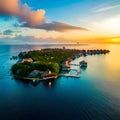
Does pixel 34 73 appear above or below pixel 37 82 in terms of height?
above

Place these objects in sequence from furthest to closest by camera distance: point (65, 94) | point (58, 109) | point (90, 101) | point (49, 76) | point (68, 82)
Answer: point (49, 76) < point (68, 82) < point (65, 94) < point (90, 101) < point (58, 109)

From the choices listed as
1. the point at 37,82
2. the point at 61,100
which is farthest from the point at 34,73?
the point at 61,100

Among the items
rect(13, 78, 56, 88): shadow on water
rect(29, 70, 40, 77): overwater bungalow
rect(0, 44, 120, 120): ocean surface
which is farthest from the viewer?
rect(29, 70, 40, 77): overwater bungalow

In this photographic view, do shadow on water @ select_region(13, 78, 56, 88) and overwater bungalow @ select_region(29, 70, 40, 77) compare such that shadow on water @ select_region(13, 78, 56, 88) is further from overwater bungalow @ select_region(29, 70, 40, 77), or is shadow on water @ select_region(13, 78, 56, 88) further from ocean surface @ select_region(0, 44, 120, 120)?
overwater bungalow @ select_region(29, 70, 40, 77)

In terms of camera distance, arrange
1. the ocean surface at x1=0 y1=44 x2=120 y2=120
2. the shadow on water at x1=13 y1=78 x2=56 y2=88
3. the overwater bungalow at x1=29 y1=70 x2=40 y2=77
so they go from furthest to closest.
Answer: the overwater bungalow at x1=29 y1=70 x2=40 y2=77, the shadow on water at x1=13 y1=78 x2=56 y2=88, the ocean surface at x1=0 y1=44 x2=120 y2=120

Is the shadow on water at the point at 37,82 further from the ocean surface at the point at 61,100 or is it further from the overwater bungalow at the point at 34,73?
the overwater bungalow at the point at 34,73

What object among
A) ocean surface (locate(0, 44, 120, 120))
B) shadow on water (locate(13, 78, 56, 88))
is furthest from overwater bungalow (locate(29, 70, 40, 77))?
ocean surface (locate(0, 44, 120, 120))

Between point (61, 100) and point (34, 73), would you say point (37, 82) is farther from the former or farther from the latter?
point (61, 100)

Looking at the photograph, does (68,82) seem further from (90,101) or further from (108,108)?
(108,108)

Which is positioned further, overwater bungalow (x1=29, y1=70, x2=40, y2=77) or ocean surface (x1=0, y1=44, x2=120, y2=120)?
overwater bungalow (x1=29, y1=70, x2=40, y2=77)

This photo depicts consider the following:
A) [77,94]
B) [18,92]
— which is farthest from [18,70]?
→ [77,94]

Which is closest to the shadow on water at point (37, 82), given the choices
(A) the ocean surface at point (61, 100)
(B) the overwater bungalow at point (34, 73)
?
(A) the ocean surface at point (61, 100)
